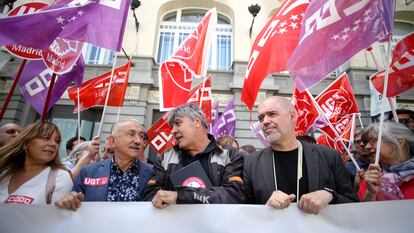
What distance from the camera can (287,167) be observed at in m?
1.96

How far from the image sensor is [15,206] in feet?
5.39

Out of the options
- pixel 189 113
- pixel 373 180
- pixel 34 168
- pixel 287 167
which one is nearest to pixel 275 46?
pixel 189 113

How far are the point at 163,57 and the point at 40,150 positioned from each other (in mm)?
8793

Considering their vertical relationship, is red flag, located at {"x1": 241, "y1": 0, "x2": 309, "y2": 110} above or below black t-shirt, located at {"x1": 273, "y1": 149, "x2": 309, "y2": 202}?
above

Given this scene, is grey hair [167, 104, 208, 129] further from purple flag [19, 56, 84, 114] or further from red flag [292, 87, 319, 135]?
red flag [292, 87, 319, 135]

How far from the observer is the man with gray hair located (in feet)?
5.36

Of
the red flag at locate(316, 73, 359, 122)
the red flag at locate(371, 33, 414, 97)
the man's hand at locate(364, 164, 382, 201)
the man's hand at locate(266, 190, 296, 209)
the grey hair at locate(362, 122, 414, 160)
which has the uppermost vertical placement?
the red flag at locate(371, 33, 414, 97)

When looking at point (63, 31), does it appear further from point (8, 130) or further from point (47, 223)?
point (47, 223)

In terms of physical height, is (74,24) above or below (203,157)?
above

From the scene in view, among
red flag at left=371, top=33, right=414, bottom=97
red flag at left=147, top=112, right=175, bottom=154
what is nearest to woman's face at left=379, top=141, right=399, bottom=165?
red flag at left=371, top=33, right=414, bottom=97

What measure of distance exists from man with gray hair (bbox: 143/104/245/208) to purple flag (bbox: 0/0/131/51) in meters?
1.34

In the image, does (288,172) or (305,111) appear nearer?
(288,172)

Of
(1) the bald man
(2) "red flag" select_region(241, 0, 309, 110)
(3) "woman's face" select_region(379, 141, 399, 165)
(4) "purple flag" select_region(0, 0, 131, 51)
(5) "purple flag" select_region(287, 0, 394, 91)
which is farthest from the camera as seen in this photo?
(1) the bald man

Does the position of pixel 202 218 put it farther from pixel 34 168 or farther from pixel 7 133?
pixel 7 133
